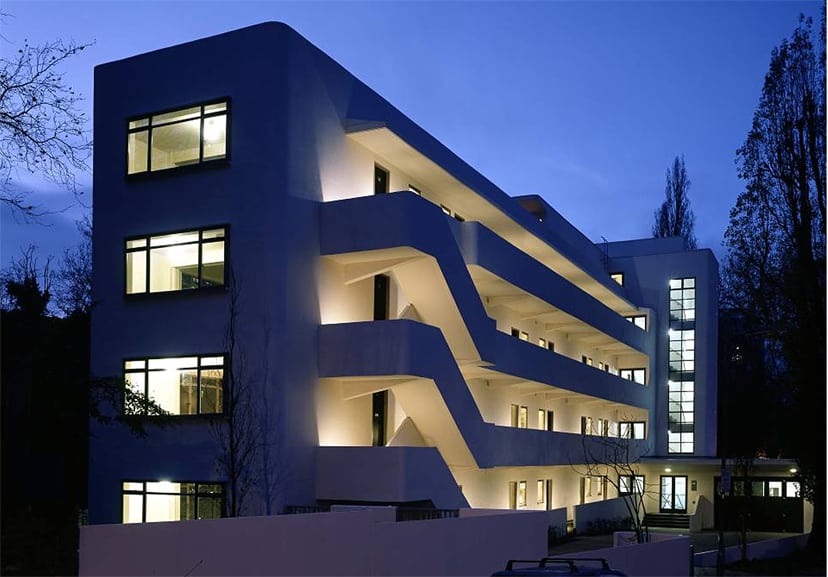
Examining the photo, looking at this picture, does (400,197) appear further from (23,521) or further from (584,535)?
(584,535)

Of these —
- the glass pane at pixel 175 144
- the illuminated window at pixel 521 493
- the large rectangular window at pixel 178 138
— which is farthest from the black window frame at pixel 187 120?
the illuminated window at pixel 521 493

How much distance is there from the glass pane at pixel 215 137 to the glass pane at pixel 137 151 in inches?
85.5

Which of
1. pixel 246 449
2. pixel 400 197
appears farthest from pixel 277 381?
pixel 400 197

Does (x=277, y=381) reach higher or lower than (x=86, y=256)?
lower

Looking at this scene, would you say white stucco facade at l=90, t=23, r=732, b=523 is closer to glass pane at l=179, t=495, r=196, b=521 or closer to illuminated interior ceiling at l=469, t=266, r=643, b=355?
glass pane at l=179, t=495, r=196, b=521

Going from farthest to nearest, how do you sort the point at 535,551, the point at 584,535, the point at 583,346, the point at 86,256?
1. the point at 86,256
2. the point at 583,346
3. the point at 584,535
4. the point at 535,551

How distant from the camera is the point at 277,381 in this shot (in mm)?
25359

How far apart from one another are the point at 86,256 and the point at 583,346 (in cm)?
2943

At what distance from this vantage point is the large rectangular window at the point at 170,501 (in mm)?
25625

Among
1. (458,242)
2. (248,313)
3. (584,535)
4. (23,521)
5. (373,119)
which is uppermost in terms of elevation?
(373,119)

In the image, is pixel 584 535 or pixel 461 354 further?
pixel 584 535

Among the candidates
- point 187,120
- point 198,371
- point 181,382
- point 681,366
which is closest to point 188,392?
point 181,382

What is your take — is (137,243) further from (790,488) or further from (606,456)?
(790,488)

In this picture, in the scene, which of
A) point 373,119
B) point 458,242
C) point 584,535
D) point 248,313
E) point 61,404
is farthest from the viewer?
point 584,535
